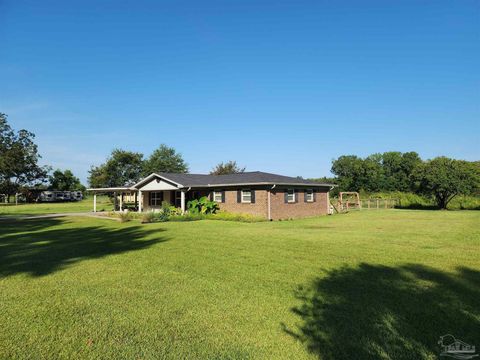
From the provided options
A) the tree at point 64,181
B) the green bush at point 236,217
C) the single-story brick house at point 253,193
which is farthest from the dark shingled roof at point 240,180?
the tree at point 64,181

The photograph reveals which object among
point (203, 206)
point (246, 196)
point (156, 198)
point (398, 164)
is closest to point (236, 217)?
point (246, 196)

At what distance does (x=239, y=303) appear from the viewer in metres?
5.50

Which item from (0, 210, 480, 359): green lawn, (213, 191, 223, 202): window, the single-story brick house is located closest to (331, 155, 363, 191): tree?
the single-story brick house

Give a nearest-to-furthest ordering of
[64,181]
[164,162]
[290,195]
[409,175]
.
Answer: [290,195]
[409,175]
[164,162]
[64,181]

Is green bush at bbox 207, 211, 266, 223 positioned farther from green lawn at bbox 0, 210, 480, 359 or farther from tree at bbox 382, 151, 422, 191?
tree at bbox 382, 151, 422, 191

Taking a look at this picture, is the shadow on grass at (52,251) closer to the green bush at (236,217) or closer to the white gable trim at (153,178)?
the green bush at (236,217)

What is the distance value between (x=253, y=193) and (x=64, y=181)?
82.0m

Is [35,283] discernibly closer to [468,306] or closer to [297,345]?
[297,345]

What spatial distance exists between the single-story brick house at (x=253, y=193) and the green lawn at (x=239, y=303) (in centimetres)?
1402

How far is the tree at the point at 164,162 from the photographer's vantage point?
195 ft

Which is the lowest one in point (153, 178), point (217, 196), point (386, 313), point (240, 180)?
point (386, 313)

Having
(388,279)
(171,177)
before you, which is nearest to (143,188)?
(171,177)

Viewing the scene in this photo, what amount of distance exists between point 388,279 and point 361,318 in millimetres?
2393

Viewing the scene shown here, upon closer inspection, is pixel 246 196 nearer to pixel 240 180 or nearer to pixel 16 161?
pixel 240 180
